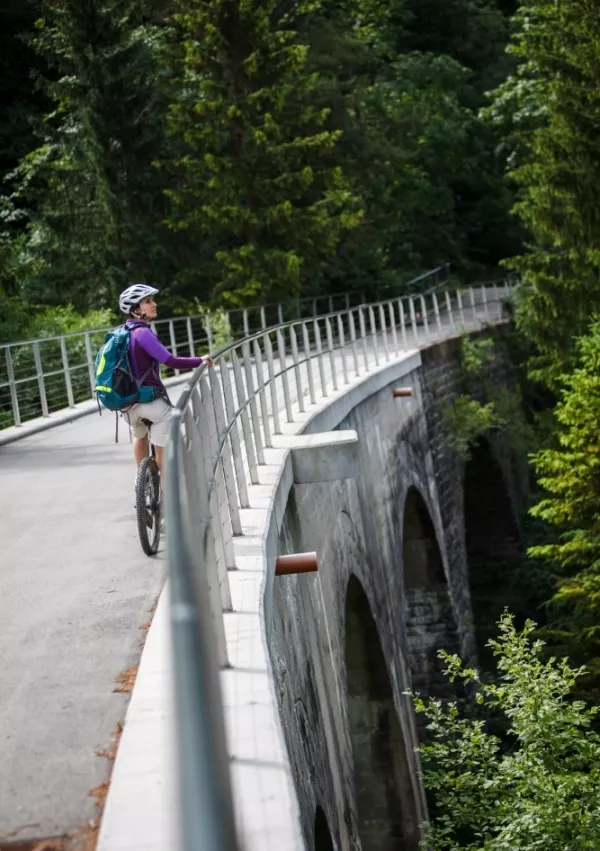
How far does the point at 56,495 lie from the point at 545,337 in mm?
19843

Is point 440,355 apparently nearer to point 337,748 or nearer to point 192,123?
point 192,123

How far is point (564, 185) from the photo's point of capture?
92.6ft

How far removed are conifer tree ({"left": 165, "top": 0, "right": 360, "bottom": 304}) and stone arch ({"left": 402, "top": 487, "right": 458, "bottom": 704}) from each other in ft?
32.0

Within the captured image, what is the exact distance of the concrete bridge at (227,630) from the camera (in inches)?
124

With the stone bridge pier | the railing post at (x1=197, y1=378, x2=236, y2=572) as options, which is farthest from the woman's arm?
the stone bridge pier

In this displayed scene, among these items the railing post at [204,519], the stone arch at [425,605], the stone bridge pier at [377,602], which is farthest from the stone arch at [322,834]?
the stone arch at [425,605]

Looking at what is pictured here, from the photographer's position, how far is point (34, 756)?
464 cm

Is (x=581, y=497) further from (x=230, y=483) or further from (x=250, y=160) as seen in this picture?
(x=230, y=483)

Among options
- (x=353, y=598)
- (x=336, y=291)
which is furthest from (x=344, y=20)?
(x=353, y=598)

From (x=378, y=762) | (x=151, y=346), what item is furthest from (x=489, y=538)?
(x=151, y=346)

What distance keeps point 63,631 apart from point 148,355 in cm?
222

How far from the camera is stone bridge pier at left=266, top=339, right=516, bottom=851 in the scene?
851cm

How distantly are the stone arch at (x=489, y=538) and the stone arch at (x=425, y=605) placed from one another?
4094 mm

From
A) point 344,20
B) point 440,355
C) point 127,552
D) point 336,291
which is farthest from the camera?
point 344,20
